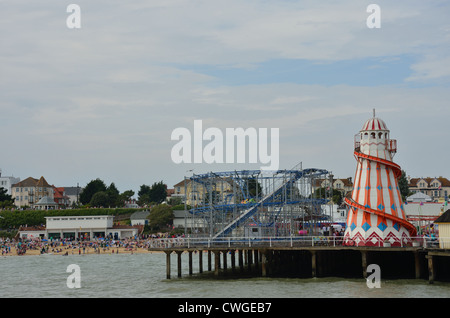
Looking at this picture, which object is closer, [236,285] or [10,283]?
[236,285]

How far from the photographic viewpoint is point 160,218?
11838 centimetres

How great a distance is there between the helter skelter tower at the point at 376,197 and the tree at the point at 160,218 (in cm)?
7415

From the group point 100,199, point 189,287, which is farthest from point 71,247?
point 189,287

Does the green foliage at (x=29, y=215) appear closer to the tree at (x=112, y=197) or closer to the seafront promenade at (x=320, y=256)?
the tree at (x=112, y=197)

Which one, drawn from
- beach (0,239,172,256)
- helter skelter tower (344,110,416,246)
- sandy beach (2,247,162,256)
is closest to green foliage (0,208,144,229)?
beach (0,239,172,256)

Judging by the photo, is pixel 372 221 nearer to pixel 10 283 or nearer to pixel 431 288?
pixel 431 288

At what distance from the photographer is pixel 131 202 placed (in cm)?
17475

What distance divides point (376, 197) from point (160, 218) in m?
75.5

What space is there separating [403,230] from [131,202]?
133800 mm

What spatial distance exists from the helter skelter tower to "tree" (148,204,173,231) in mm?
74149

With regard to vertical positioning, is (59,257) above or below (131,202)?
below

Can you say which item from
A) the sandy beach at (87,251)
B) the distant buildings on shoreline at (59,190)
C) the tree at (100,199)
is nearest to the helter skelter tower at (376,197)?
the sandy beach at (87,251)
